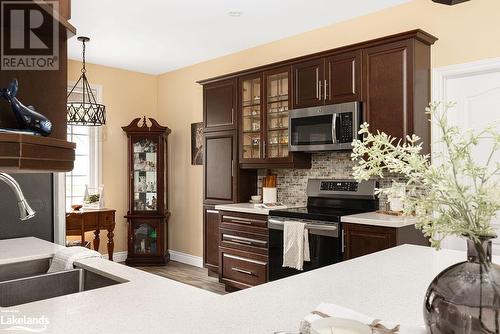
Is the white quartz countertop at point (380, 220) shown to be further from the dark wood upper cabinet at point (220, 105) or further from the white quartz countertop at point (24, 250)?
the white quartz countertop at point (24, 250)

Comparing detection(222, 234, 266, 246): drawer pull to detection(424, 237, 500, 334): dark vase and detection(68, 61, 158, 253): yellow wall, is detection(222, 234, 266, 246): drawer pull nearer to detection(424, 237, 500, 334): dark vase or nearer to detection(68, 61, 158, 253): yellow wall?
detection(68, 61, 158, 253): yellow wall

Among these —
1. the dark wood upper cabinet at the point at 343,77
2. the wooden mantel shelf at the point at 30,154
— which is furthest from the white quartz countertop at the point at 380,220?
the wooden mantel shelf at the point at 30,154

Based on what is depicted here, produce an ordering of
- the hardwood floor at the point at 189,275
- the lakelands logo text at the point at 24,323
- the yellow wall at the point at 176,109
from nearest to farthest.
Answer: the lakelands logo text at the point at 24,323, the hardwood floor at the point at 189,275, the yellow wall at the point at 176,109

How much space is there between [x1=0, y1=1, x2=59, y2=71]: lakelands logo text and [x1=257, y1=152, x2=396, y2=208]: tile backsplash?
10.0 ft

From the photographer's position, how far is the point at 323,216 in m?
3.38

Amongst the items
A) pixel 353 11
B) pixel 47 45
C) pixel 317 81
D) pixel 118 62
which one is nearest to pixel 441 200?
pixel 47 45

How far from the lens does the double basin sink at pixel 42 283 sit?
65.4 inches

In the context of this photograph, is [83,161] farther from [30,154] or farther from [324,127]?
[30,154]

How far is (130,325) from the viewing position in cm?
103

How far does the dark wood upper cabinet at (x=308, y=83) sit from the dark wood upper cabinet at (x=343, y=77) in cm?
7

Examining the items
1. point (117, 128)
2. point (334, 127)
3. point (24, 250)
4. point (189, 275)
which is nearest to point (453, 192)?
point (24, 250)

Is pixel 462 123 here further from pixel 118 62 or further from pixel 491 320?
pixel 118 62

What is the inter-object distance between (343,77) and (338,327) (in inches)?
118

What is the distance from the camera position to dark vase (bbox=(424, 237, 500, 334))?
2.55ft
